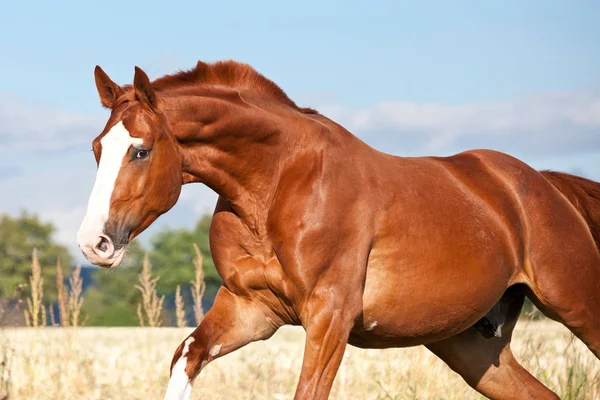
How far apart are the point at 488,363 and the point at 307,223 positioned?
2.27 m

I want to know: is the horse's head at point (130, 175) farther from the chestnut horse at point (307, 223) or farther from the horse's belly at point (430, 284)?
the horse's belly at point (430, 284)

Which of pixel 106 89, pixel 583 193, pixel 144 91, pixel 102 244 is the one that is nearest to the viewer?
pixel 102 244

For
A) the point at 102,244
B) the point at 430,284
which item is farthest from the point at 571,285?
the point at 102,244

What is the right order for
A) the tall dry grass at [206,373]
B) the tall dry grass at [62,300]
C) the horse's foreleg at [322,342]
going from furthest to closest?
the tall dry grass at [62,300], the tall dry grass at [206,373], the horse's foreleg at [322,342]

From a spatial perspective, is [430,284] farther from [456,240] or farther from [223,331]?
[223,331]

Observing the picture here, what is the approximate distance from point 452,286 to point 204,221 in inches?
2574

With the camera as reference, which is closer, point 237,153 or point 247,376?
point 237,153

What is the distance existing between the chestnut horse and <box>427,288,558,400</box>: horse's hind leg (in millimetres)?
593

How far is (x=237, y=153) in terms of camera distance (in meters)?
4.86

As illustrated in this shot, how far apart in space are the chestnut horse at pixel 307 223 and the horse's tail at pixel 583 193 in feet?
Answer: 1.94

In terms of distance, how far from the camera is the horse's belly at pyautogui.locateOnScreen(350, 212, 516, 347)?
16.6 ft

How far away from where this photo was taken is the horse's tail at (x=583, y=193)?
21.1 ft

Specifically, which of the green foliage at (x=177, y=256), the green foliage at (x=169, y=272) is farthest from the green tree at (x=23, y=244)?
the green foliage at (x=177, y=256)

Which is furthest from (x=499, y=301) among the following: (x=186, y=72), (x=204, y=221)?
(x=204, y=221)
